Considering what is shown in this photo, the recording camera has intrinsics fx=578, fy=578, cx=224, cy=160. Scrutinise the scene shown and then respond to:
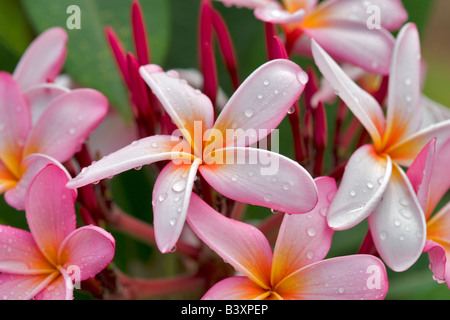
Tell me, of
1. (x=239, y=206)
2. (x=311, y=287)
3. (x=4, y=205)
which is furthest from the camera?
(x=4, y=205)

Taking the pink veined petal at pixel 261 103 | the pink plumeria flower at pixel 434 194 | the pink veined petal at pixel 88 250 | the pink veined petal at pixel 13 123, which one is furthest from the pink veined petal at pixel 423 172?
the pink veined petal at pixel 13 123

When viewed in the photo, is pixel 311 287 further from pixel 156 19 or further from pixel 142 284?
pixel 156 19

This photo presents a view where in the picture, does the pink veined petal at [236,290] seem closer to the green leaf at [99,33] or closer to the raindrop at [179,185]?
the raindrop at [179,185]

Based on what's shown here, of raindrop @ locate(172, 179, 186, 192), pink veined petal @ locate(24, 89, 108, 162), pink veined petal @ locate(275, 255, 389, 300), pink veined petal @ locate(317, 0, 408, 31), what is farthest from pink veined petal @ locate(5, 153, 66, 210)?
pink veined petal @ locate(317, 0, 408, 31)

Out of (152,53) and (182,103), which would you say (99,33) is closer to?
(152,53)

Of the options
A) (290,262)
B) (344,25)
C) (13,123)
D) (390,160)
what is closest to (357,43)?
(344,25)
